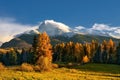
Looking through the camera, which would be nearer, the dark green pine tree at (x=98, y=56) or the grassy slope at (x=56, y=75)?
the grassy slope at (x=56, y=75)

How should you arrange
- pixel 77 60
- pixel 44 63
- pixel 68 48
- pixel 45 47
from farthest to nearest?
pixel 68 48 → pixel 77 60 → pixel 45 47 → pixel 44 63

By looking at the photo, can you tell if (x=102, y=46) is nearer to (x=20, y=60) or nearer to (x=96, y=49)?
(x=96, y=49)

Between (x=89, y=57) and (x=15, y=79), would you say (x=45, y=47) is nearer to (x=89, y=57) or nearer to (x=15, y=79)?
(x=15, y=79)

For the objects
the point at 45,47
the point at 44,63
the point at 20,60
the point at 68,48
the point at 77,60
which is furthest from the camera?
the point at 20,60

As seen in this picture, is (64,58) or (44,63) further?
(64,58)

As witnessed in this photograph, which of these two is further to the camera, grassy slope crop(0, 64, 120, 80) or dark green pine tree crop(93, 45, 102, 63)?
dark green pine tree crop(93, 45, 102, 63)

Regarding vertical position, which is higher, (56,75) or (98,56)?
(98,56)

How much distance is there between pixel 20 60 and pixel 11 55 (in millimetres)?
6596

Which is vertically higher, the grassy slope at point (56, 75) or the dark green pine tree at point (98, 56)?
the dark green pine tree at point (98, 56)

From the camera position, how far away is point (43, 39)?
93.9 m

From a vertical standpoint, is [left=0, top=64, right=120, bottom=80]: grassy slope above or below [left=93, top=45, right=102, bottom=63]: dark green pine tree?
below

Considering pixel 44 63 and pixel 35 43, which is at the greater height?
pixel 35 43

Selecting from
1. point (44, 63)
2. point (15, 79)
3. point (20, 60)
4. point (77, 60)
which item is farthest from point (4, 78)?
point (20, 60)

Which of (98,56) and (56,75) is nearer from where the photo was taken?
(56,75)
